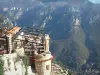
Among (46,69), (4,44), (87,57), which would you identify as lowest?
(87,57)

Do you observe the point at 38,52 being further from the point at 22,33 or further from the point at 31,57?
the point at 22,33

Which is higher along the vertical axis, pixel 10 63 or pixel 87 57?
pixel 10 63

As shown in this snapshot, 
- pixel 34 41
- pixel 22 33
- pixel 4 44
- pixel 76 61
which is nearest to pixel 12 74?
pixel 4 44

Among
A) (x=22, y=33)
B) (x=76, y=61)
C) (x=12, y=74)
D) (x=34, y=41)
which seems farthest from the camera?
(x=76, y=61)

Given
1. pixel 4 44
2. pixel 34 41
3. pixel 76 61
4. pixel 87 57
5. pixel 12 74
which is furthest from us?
pixel 87 57

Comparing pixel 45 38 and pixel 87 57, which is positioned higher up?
pixel 45 38

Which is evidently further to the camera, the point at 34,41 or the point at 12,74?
the point at 34,41

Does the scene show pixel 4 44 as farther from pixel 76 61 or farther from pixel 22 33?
pixel 76 61

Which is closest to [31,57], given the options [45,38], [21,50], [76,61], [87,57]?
[21,50]

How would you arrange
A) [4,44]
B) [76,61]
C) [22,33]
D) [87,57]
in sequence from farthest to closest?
[87,57]
[76,61]
[22,33]
[4,44]
